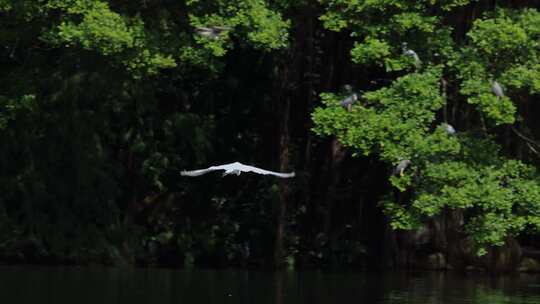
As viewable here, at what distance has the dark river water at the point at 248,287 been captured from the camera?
1066 inches

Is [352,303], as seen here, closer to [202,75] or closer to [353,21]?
[353,21]

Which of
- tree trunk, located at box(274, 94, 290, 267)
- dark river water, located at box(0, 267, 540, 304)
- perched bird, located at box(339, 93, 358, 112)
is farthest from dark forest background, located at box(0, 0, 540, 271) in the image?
dark river water, located at box(0, 267, 540, 304)

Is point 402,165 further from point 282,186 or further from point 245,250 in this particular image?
point 245,250

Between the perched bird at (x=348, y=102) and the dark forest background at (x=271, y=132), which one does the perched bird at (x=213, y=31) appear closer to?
the dark forest background at (x=271, y=132)

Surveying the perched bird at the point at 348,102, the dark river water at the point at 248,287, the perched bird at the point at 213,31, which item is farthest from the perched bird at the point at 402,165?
the perched bird at the point at 213,31

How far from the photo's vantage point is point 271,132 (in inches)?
1532

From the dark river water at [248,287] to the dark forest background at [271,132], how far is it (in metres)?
1.13

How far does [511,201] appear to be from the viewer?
3086 cm

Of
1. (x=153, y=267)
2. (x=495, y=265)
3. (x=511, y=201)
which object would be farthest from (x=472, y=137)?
(x=153, y=267)

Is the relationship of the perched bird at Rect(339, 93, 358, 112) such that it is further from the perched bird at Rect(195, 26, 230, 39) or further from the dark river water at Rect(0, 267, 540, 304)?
the dark river water at Rect(0, 267, 540, 304)

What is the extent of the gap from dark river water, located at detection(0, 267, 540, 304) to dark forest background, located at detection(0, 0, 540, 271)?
1.13m

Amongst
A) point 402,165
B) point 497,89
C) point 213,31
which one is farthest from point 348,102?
point 213,31

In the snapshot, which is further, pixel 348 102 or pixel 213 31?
pixel 213 31

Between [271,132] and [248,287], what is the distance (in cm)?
954
